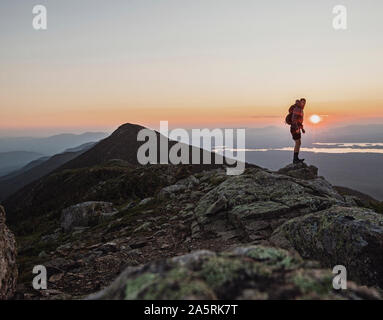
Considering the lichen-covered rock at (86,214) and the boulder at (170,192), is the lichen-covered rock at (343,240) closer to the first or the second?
the boulder at (170,192)

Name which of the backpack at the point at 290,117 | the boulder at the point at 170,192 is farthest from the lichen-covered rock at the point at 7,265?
the backpack at the point at 290,117

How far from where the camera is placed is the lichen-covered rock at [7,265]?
848 centimetres

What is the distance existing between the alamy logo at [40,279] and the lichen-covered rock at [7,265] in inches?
36.2

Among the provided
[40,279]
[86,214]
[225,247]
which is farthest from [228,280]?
[86,214]

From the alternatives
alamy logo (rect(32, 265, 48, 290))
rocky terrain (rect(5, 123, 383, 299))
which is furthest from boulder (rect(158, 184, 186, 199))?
alamy logo (rect(32, 265, 48, 290))

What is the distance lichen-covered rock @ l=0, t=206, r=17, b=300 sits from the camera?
8481 mm

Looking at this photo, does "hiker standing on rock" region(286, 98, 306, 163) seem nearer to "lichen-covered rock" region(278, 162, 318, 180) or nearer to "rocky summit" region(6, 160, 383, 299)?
"lichen-covered rock" region(278, 162, 318, 180)

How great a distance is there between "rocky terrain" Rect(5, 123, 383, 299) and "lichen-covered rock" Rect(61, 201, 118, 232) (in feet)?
0.37

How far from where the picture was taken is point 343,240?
9.30 m

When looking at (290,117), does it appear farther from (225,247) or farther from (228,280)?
(228,280)

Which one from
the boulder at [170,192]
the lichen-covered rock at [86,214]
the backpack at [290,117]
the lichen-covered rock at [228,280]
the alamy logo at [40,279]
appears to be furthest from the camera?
the lichen-covered rock at [86,214]
